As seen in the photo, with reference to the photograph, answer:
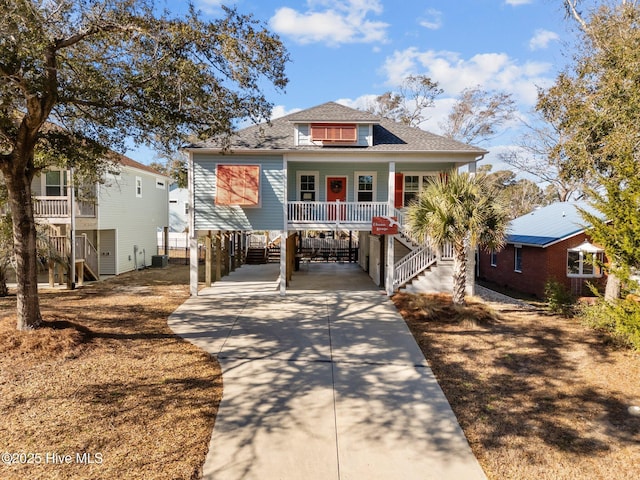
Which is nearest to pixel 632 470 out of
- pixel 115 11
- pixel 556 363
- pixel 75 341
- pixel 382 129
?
pixel 556 363

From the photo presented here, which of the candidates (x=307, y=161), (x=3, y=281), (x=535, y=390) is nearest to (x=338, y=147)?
(x=307, y=161)

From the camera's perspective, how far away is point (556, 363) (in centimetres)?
816

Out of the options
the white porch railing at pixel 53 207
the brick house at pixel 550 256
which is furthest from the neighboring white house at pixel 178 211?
the brick house at pixel 550 256

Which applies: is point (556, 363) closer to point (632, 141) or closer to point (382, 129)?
point (632, 141)

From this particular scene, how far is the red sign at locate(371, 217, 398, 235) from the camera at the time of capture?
46.1 feet

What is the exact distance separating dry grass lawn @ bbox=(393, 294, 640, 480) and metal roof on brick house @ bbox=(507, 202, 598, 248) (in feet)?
Result: 17.9

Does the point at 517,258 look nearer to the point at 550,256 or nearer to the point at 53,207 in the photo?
the point at 550,256

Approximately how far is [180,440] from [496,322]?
30.9ft

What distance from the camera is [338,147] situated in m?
14.6

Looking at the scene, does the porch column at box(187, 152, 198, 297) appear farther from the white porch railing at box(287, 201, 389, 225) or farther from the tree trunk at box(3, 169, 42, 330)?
the tree trunk at box(3, 169, 42, 330)

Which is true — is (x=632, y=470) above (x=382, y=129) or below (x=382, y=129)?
below

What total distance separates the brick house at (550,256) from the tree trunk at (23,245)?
54.3 ft

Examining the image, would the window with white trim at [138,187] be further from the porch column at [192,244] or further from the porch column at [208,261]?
the porch column at [192,244]

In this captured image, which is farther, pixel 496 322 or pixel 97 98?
pixel 496 322
